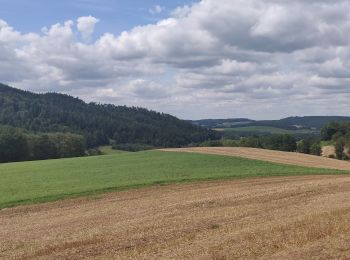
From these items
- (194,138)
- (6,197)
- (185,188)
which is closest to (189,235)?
(185,188)

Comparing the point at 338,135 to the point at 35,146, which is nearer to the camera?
the point at 35,146

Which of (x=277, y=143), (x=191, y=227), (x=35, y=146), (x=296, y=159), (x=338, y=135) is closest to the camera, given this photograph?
(x=191, y=227)

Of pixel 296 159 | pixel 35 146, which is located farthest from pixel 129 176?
pixel 35 146

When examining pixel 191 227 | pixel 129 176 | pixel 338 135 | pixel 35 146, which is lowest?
pixel 129 176

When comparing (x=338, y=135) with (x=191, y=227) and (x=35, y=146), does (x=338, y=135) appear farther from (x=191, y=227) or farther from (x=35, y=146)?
(x=191, y=227)

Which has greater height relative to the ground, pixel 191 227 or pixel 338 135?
pixel 338 135

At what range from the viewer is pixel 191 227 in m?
16.1

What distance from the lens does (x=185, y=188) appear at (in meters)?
32.8

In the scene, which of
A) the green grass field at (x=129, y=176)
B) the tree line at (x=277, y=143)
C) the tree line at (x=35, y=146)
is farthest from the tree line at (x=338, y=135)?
the green grass field at (x=129, y=176)

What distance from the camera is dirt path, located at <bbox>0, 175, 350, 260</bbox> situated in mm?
12359

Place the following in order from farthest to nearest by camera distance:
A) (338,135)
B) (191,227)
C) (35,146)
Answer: (338,135)
(35,146)
(191,227)

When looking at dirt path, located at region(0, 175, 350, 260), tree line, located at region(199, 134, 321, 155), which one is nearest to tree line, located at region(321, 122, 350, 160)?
tree line, located at region(199, 134, 321, 155)

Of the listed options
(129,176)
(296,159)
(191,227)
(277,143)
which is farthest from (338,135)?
(191,227)

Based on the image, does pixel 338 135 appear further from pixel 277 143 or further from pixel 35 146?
pixel 35 146
